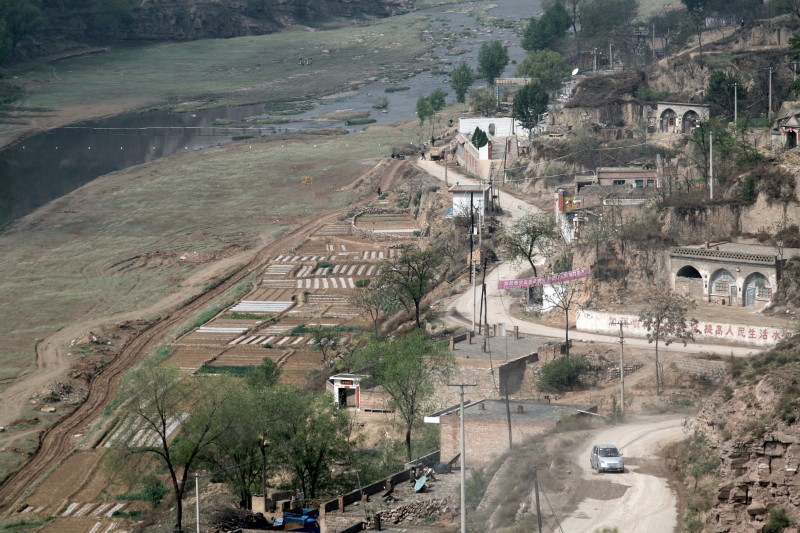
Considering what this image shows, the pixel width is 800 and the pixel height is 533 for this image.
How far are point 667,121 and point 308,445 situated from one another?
63.1 metres

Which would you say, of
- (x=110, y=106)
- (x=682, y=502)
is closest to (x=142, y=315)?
(x=682, y=502)

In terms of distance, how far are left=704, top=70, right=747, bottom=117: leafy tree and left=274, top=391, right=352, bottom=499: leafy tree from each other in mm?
57773

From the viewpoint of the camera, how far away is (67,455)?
57312 mm

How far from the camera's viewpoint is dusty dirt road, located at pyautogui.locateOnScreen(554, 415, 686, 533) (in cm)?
2980

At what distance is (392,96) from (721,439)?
16630 cm

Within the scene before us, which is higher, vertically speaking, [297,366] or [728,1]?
[728,1]

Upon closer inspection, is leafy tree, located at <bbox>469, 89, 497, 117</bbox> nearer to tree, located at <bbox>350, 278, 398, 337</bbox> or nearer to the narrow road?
the narrow road

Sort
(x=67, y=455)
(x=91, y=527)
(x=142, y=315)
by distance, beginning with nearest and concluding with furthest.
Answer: (x=91, y=527), (x=67, y=455), (x=142, y=315)

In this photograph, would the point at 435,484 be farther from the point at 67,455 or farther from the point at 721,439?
the point at 67,455

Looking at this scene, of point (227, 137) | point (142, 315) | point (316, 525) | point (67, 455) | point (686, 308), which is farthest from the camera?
point (227, 137)

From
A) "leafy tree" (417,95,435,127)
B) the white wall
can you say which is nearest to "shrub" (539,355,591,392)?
the white wall

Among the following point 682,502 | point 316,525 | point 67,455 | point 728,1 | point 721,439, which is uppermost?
point 728,1

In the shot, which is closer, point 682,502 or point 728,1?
point 682,502

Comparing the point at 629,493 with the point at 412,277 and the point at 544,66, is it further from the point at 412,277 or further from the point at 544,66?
the point at 544,66
